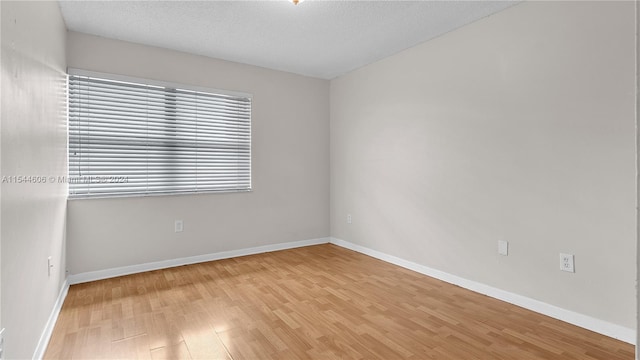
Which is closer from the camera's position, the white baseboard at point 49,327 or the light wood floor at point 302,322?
the white baseboard at point 49,327

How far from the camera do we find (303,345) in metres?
1.98

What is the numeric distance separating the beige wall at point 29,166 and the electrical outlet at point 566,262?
3.21m

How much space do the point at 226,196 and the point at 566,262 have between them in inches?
133

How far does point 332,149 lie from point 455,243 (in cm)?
226

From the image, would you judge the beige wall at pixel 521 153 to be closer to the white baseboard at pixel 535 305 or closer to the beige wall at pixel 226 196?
the white baseboard at pixel 535 305

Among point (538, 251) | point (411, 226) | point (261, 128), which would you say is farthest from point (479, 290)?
point (261, 128)

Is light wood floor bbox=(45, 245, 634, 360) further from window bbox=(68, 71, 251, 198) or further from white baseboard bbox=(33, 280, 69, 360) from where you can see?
window bbox=(68, 71, 251, 198)

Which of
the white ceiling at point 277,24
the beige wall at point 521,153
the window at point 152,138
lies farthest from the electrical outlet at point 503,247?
the window at point 152,138

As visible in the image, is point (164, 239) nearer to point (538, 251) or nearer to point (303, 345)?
point (303, 345)

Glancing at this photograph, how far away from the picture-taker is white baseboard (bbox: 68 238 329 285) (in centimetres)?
312

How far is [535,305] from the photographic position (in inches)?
96.9

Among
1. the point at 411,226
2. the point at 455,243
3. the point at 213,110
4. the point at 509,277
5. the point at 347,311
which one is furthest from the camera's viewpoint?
the point at 213,110

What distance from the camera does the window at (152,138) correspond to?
311cm

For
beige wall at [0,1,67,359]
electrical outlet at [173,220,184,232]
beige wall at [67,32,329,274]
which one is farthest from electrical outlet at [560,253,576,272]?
electrical outlet at [173,220,184,232]
